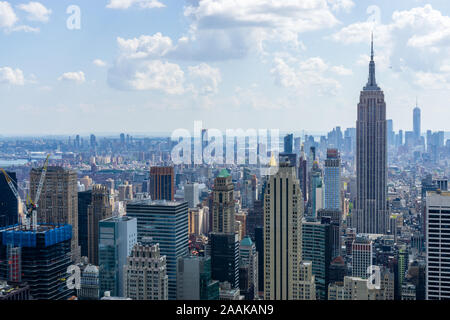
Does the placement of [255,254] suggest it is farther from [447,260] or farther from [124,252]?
[447,260]

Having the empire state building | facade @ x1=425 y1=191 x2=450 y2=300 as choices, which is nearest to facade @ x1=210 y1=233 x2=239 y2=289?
facade @ x1=425 y1=191 x2=450 y2=300

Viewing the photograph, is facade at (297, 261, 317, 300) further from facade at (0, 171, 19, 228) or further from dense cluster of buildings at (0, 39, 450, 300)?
facade at (0, 171, 19, 228)

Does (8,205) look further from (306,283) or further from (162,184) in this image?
(306,283)

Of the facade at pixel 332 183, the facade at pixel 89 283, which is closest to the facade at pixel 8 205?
the facade at pixel 89 283

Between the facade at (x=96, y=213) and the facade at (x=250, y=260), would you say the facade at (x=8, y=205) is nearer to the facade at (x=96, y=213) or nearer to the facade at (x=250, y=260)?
the facade at (x=96, y=213)

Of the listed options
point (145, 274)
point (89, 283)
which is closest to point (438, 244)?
point (145, 274)
